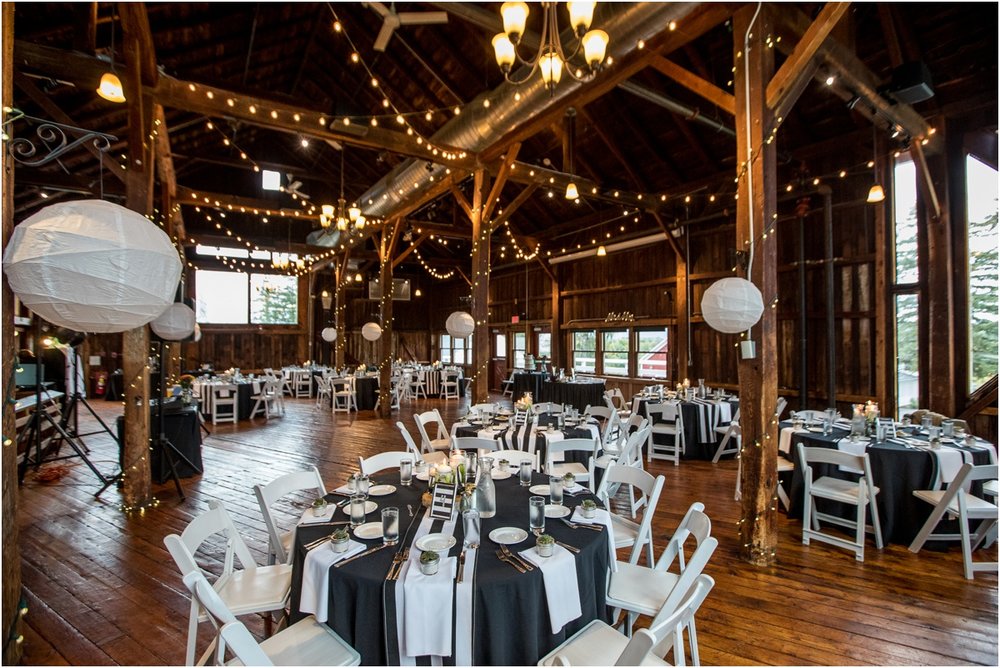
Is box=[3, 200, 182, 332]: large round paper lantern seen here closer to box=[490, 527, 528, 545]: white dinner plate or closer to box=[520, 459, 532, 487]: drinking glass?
box=[490, 527, 528, 545]: white dinner plate

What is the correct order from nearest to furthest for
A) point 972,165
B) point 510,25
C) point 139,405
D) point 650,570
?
point 650,570, point 510,25, point 139,405, point 972,165

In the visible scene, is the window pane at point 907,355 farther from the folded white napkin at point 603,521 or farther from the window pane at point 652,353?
the folded white napkin at point 603,521

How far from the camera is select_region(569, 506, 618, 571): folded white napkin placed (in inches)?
87.4

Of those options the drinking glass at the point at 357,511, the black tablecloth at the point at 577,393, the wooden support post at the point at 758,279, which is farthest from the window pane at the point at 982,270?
the drinking glass at the point at 357,511

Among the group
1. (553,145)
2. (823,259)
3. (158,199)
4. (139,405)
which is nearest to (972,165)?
(823,259)

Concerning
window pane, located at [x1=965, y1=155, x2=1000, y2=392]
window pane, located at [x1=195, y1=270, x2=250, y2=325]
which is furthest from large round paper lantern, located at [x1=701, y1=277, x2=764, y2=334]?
window pane, located at [x1=195, y1=270, x2=250, y2=325]

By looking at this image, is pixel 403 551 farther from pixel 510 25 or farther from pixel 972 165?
pixel 972 165

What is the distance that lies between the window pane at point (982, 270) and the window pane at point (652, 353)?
472 centimetres

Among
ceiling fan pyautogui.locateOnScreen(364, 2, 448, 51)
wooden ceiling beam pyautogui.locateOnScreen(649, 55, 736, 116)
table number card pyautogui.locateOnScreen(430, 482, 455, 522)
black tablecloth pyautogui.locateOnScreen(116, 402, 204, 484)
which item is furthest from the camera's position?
black tablecloth pyautogui.locateOnScreen(116, 402, 204, 484)

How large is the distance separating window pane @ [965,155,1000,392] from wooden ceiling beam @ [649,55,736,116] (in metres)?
4.36

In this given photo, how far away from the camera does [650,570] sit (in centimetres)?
239

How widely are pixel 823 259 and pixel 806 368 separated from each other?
1.78 metres

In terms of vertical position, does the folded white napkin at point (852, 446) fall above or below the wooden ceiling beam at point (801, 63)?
below

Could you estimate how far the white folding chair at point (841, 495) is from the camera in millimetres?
3375
